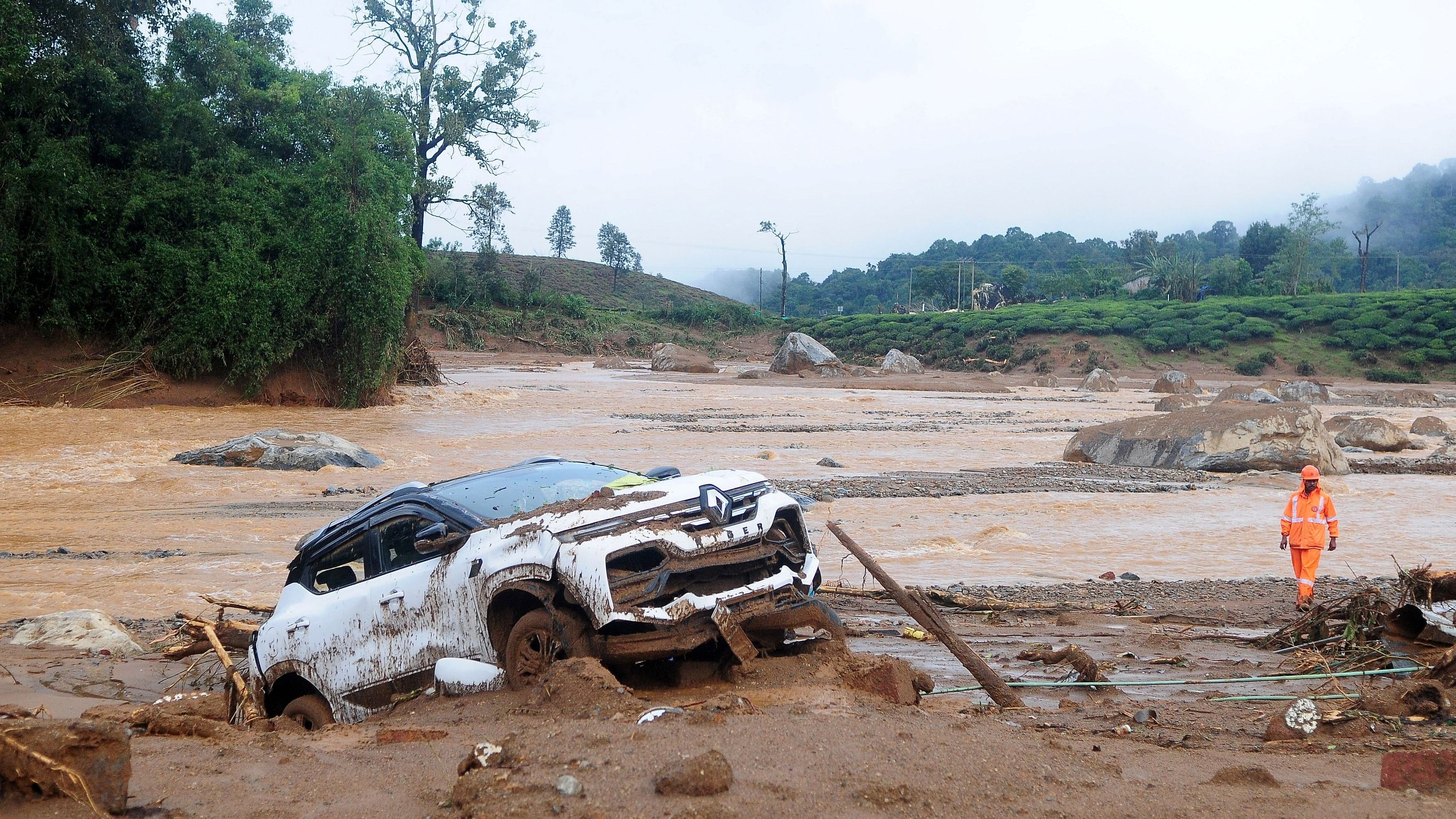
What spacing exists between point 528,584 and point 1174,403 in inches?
1355

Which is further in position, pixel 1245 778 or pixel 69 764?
pixel 1245 778

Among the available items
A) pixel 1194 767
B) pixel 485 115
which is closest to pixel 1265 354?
pixel 485 115

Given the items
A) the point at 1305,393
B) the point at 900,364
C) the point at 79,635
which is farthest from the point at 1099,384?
the point at 79,635

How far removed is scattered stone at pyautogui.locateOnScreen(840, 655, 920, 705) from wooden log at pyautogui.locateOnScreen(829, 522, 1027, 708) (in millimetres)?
258

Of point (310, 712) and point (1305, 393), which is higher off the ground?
point (310, 712)

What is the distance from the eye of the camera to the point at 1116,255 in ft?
470

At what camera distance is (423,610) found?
5719mm

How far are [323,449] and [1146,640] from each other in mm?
14700

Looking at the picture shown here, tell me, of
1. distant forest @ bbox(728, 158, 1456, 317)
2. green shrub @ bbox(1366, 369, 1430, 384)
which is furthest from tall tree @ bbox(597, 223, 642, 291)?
green shrub @ bbox(1366, 369, 1430, 384)

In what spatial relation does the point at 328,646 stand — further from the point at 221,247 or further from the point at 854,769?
the point at 221,247

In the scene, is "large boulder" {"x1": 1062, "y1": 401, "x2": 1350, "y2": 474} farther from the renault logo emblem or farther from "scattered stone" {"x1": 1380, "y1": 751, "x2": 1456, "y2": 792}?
"scattered stone" {"x1": 1380, "y1": 751, "x2": 1456, "y2": 792}

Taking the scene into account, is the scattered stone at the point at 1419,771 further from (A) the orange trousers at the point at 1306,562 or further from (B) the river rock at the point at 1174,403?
(B) the river rock at the point at 1174,403

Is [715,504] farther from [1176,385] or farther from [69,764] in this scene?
[1176,385]

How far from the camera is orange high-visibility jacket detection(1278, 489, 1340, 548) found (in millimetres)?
9492
